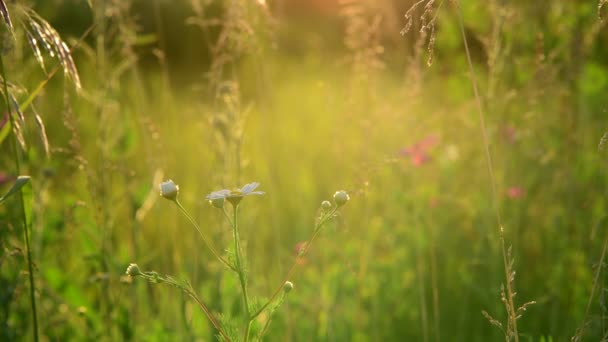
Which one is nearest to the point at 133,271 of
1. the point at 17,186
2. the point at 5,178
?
the point at 17,186

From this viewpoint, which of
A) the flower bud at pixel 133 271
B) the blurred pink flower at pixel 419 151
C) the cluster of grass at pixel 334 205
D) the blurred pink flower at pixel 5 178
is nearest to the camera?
the flower bud at pixel 133 271

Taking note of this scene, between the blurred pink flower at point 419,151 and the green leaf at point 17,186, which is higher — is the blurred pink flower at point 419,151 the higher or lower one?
the lower one

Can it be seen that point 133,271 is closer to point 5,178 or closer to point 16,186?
point 16,186

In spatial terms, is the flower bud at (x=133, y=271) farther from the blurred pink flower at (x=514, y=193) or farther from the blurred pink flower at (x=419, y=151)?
the blurred pink flower at (x=514, y=193)

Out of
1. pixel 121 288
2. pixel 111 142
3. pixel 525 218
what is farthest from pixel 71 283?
pixel 525 218

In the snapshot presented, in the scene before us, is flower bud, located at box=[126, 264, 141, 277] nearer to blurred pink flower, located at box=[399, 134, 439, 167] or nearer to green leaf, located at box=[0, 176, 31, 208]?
green leaf, located at box=[0, 176, 31, 208]

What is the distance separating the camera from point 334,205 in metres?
2.09

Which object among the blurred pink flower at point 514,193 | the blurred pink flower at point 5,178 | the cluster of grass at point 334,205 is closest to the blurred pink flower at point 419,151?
the cluster of grass at point 334,205

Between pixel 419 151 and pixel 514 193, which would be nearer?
pixel 514 193

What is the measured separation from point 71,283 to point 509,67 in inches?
64.5

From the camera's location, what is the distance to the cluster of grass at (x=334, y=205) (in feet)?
5.23

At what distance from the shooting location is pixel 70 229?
5.39 feet

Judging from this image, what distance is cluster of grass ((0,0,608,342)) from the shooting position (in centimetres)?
159

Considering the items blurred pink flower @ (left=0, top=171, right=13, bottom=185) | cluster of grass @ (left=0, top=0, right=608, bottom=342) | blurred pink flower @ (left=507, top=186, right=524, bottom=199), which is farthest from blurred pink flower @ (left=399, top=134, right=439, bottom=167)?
blurred pink flower @ (left=0, top=171, right=13, bottom=185)
